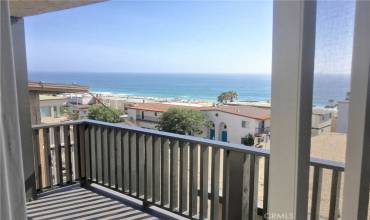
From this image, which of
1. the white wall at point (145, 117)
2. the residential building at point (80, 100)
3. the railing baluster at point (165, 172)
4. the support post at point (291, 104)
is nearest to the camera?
the support post at point (291, 104)

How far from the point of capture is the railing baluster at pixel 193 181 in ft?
8.50

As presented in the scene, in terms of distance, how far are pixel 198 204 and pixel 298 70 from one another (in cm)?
219

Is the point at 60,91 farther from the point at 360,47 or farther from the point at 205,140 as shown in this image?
the point at 360,47

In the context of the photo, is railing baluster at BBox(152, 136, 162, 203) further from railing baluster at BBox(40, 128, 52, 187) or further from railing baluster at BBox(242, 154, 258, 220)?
railing baluster at BBox(40, 128, 52, 187)

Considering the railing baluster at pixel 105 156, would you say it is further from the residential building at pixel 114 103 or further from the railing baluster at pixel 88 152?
the residential building at pixel 114 103

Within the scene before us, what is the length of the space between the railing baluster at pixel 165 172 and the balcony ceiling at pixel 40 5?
1430 mm

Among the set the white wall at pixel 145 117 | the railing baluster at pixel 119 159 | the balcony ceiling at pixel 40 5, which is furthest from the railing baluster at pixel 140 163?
the white wall at pixel 145 117

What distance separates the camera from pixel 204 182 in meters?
2.54

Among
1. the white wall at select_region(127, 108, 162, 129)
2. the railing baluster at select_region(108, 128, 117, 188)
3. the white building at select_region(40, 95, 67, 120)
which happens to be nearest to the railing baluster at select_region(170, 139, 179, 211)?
the railing baluster at select_region(108, 128, 117, 188)

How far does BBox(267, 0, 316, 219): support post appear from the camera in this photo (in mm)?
708

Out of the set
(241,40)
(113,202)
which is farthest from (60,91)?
(241,40)

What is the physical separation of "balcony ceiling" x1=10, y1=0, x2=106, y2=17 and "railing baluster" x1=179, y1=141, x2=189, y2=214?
4.84 ft

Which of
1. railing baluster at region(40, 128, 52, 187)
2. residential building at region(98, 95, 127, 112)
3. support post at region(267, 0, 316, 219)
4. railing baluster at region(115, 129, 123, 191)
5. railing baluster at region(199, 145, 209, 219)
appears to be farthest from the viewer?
residential building at region(98, 95, 127, 112)

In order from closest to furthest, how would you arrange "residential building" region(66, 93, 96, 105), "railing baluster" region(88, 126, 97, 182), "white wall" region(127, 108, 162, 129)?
"railing baluster" region(88, 126, 97, 182) < "white wall" region(127, 108, 162, 129) < "residential building" region(66, 93, 96, 105)
